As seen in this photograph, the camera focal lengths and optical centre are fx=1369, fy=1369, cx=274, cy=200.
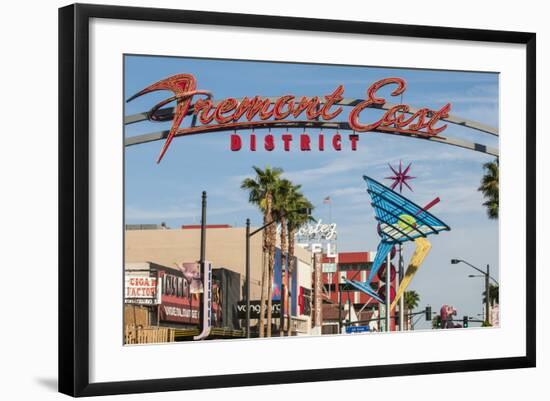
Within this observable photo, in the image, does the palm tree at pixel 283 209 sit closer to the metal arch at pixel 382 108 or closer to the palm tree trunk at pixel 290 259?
the palm tree trunk at pixel 290 259

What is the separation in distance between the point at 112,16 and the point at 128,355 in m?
4.55

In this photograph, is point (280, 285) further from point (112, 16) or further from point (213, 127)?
point (112, 16)

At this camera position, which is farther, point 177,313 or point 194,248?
point 194,248

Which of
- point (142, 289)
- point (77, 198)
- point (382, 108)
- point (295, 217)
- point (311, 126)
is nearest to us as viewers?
point (77, 198)

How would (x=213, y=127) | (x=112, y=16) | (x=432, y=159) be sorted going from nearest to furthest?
(x=112, y=16)
(x=213, y=127)
(x=432, y=159)

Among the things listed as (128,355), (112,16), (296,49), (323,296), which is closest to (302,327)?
(323,296)

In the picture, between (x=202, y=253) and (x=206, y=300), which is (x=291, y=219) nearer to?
(x=202, y=253)

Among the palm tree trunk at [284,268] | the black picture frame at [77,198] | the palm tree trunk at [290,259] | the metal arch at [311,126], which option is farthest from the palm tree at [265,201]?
the black picture frame at [77,198]

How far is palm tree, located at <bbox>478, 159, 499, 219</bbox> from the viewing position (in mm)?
21359

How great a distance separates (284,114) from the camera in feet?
65.1

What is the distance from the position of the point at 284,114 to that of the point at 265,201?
4.23 feet

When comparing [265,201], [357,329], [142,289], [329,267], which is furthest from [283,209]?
[142,289]

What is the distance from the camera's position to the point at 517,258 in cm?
2158

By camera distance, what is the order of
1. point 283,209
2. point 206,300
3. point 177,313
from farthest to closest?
point 283,209 → point 206,300 → point 177,313
